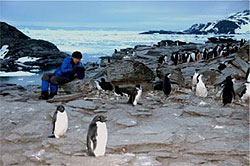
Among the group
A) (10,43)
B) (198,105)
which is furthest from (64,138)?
(10,43)

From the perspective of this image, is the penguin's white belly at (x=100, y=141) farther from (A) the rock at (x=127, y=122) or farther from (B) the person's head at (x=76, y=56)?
(B) the person's head at (x=76, y=56)

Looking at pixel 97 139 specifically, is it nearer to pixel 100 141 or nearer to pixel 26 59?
pixel 100 141

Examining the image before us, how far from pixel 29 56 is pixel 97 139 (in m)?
21.4

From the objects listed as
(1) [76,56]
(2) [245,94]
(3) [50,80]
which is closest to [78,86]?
(3) [50,80]

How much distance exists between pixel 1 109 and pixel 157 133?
9.47 feet

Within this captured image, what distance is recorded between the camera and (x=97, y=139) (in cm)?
366

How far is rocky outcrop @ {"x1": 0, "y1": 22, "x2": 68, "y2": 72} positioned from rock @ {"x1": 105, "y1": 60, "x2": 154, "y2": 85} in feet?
39.9

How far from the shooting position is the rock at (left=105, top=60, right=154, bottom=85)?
321 inches

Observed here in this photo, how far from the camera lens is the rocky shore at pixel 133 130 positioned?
376 centimetres

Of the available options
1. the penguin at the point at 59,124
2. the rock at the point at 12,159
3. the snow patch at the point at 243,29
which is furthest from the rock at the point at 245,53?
the snow patch at the point at 243,29

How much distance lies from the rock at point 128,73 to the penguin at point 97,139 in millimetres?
4424

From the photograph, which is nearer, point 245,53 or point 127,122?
point 127,122

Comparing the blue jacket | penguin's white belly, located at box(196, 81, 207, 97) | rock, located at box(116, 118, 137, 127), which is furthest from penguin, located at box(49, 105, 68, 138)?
penguin's white belly, located at box(196, 81, 207, 97)

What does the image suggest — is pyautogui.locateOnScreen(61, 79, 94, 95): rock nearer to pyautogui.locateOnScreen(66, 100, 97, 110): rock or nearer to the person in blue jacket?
the person in blue jacket
